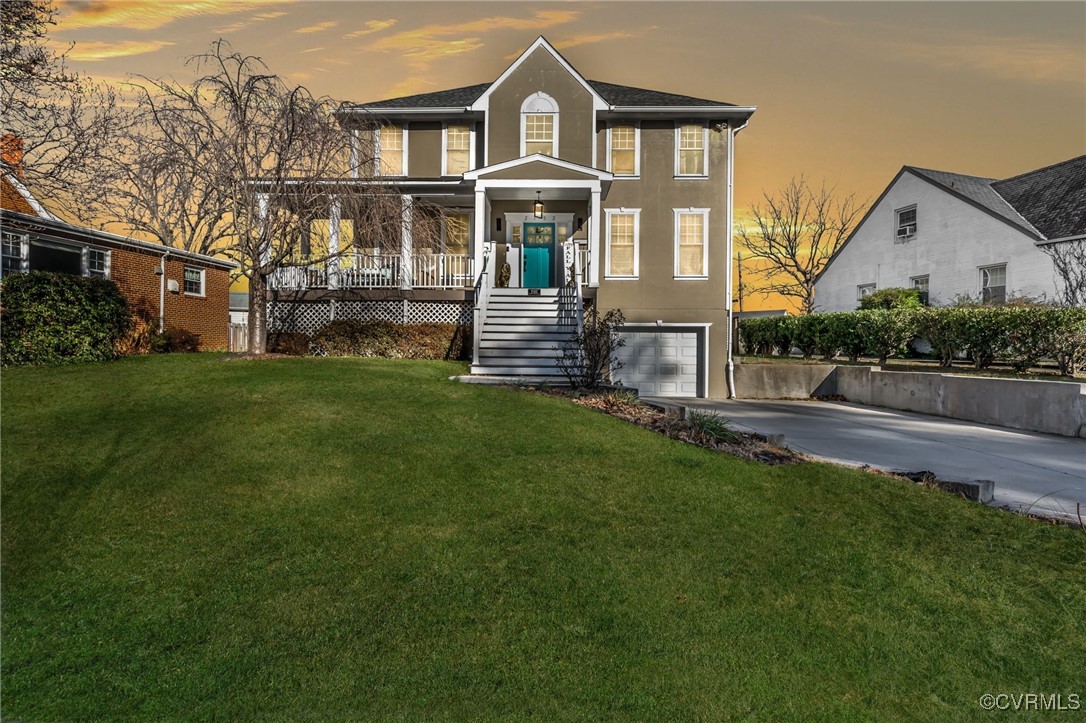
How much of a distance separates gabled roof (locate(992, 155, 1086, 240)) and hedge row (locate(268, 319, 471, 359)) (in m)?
20.9

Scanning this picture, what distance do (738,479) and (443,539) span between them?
316cm

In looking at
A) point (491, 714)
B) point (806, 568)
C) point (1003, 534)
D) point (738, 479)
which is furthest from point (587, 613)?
point (1003, 534)

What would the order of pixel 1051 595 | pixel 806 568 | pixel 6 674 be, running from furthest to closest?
pixel 806 568, pixel 1051 595, pixel 6 674

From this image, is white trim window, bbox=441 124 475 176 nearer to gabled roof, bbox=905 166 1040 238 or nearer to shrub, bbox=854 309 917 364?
shrub, bbox=854 309 917 364

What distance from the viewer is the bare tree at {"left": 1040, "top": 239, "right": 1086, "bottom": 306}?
760 inches

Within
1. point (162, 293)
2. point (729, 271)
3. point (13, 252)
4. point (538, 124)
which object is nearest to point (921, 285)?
point (729, 271)

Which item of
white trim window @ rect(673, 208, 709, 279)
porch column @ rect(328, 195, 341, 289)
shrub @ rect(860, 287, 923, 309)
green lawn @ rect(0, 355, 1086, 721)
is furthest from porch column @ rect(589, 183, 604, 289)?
shrub @ rect(860, 287, 923, 309)

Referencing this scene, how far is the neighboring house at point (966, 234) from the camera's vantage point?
21016 mm

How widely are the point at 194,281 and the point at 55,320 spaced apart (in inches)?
361

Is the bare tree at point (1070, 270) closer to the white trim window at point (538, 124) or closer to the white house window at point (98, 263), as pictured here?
the white trim window at point (538, 124)

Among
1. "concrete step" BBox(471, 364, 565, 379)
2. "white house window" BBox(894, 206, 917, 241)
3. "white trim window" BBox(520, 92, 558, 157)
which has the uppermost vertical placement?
"white trim window" BBox(520, 92, 558, 157)

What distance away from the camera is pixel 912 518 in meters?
5.26

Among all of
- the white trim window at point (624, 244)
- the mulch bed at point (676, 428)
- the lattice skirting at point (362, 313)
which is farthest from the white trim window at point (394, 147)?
the mulch bed at point (676, 428)

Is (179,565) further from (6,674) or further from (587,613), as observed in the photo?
(587,613)
